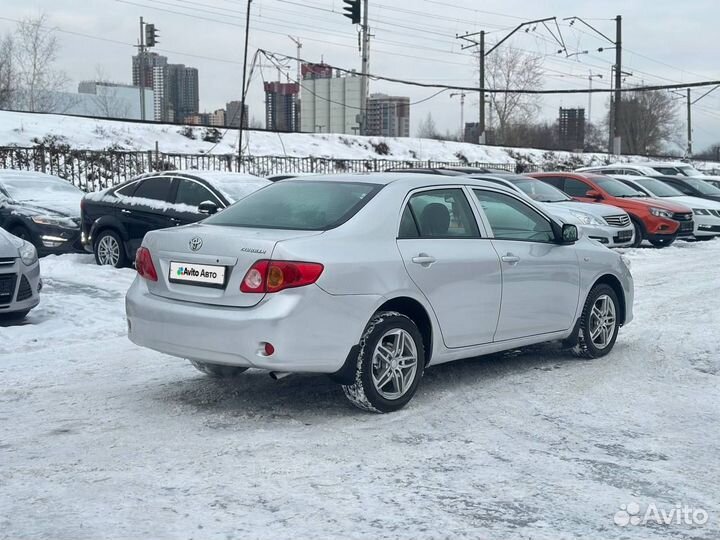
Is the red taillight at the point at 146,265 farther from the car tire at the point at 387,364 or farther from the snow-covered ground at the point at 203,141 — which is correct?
the snow-covered ground at the point at 203,141

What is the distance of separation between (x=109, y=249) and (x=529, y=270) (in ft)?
27.5

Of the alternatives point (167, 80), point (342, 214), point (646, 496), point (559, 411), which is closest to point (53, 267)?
point (342, 214)

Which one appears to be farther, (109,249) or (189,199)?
(109,249)

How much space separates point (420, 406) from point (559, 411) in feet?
3.02

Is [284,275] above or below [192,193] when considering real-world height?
below

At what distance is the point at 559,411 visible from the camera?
612 centimetres

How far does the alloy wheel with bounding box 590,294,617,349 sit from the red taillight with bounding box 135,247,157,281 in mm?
3744

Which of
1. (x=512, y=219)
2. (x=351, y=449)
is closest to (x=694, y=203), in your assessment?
(x=512, y=219)

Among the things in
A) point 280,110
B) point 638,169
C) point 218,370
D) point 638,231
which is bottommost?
point 218,370

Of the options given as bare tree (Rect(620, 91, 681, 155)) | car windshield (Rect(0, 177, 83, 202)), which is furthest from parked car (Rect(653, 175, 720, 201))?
bare tree (Rect(620, 91, 681, 155))

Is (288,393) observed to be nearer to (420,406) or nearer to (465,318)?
(420,406)

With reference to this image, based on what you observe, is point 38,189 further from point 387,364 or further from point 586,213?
point 387,364

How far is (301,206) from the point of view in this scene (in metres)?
6.28

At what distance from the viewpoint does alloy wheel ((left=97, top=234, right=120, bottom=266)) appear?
44.8 feet
